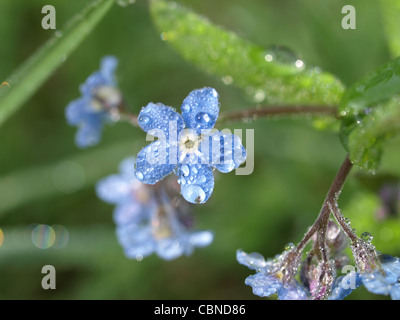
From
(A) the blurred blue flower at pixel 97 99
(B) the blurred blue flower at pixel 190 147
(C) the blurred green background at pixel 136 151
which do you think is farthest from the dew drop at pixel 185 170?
(C) the blurred green background at pixel 136 151

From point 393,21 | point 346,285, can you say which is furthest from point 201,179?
point 393,21

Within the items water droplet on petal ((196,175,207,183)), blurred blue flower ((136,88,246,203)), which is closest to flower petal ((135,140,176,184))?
blurred blue flower ((136,88,246,203))

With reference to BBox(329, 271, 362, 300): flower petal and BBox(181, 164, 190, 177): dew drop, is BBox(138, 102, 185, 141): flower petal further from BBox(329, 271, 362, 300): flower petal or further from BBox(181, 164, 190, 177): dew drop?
BBox(329, 271, 362, 300): flower petal

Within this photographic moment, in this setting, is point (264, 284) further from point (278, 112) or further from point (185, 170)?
point (278, 112)

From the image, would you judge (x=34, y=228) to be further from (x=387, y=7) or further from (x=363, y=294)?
(x=387, y=7)

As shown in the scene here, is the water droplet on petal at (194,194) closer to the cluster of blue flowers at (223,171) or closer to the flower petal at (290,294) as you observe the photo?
the cluster of blue flowers at (223,171)

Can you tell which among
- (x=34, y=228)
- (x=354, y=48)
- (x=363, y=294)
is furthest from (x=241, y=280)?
(x=354, y=48)
